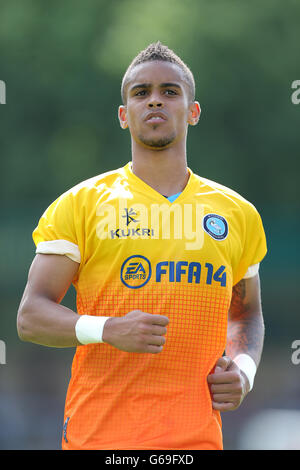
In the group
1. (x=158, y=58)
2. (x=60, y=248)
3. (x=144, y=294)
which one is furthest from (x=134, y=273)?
(x=158, y=58)

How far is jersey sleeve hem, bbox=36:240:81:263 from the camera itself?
9.01ft

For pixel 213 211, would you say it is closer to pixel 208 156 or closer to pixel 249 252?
pixel 249 252

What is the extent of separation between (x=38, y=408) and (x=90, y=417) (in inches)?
273

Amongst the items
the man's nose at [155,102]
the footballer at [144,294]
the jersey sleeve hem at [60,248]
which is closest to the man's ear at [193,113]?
the footballer at [144,294]

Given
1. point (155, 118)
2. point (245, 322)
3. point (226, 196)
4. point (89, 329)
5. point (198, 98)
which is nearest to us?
point (89, 329)

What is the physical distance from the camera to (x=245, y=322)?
3.20 meters

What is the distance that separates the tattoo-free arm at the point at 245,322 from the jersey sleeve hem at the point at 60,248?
814 millimetres

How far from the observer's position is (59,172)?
16312 mm

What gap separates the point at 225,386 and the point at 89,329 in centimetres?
60

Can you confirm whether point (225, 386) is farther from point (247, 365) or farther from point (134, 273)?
point (134, 273)

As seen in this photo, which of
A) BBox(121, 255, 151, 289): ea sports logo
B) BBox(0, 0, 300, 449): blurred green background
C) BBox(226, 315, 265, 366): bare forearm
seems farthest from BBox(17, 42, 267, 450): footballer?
BBox(0, 0, 300, 449): blurred green background

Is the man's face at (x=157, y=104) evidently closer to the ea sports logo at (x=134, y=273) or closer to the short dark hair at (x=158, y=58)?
the short dark hair at (x=158, y=58)

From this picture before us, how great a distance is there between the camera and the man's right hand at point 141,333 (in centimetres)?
245

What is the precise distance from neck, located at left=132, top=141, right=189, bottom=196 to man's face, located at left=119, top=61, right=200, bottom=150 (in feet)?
0.12
